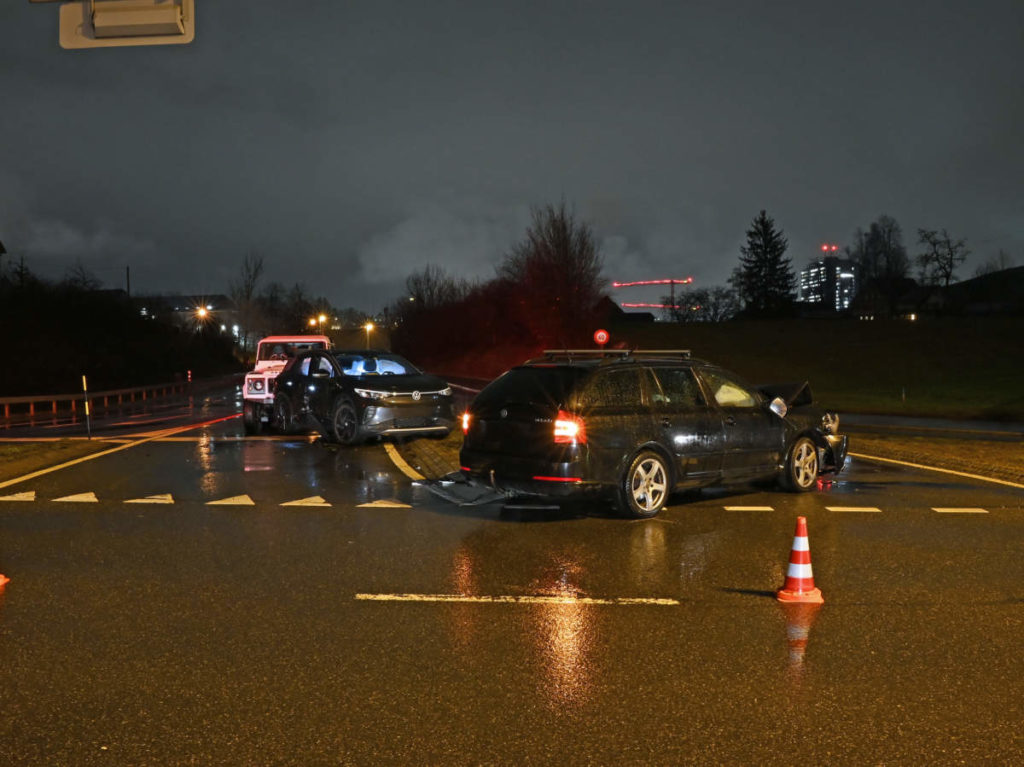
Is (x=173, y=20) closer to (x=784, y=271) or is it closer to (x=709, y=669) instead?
(x=709, y=669)

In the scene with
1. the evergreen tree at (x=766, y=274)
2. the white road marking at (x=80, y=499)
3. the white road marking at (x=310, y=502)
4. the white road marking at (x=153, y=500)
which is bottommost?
the white road marking at (x=310, y=502)

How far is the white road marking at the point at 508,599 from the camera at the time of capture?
6461 mm

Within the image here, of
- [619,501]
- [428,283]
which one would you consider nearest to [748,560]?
[619,501]

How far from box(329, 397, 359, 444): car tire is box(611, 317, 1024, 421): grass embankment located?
2386cm

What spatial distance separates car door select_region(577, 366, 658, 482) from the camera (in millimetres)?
9359

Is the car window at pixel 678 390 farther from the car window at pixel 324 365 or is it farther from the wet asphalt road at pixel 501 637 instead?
the car window at pixel 324 365

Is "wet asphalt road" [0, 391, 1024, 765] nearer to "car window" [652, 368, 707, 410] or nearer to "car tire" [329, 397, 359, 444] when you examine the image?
"car window" [652, 368, 707, 410]

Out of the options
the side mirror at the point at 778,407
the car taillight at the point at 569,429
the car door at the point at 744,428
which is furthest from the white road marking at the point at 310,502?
the side mirror at the point at 778,407

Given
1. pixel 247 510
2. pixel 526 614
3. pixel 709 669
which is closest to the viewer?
pixel 709 669

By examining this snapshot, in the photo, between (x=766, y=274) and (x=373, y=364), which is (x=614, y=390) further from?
(x=766, y=274)

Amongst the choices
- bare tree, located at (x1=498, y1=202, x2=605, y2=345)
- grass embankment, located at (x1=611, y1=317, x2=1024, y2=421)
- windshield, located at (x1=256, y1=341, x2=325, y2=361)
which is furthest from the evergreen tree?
windshield, located at (x1=256, y1=341, x2=325, y2=361)

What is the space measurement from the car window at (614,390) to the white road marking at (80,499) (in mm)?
5707

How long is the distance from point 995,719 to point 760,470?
665cm

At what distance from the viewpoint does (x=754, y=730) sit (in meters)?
4.23
